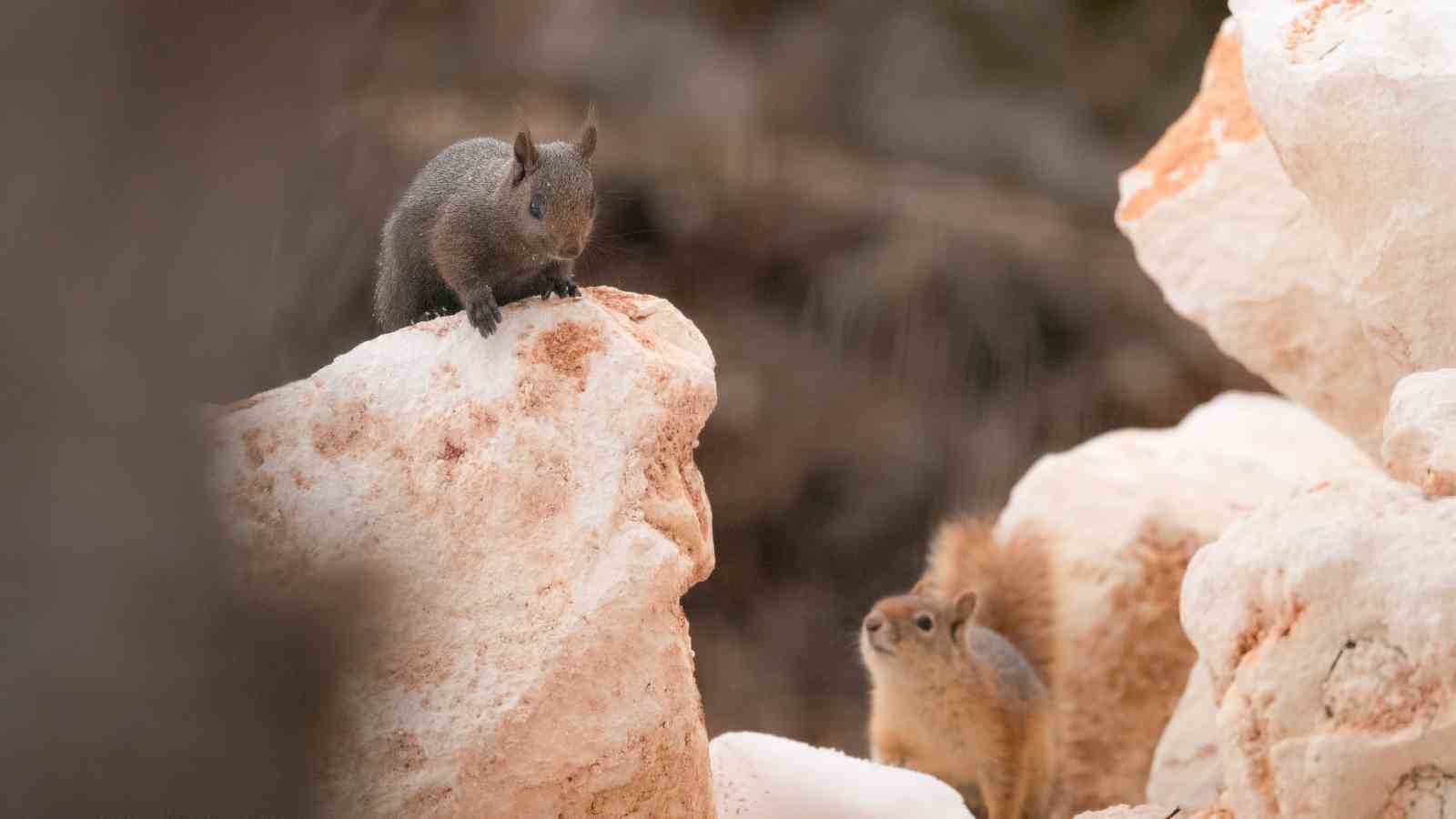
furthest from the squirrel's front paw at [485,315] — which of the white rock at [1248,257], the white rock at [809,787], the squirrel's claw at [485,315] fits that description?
the white rock at [1248,257]

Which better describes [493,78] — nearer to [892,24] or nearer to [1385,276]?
[892,24]

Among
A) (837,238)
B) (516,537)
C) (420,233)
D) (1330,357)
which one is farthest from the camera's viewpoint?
(837,238)

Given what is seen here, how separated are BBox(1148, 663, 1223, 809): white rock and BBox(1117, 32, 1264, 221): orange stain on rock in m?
0.47

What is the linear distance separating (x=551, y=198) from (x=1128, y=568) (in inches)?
39.2

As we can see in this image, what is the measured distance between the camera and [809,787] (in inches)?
43.4

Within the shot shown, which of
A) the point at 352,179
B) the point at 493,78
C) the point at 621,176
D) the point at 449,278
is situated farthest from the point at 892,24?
the point at 449,278

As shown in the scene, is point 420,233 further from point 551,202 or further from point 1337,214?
point 1337,214

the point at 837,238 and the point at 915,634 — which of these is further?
the point at 837,238

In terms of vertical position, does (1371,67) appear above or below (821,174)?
above

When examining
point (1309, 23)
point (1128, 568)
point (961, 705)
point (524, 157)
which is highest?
point (1309, 23)

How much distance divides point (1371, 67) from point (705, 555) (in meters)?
0.55

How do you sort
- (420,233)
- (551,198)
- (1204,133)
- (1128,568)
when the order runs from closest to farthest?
(551,198), (420,233), (1204,133), (1128,568)

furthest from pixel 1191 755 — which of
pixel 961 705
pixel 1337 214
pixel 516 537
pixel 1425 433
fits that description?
pixel 516 537

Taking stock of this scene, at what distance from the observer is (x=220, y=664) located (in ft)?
1.11
